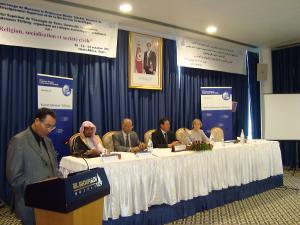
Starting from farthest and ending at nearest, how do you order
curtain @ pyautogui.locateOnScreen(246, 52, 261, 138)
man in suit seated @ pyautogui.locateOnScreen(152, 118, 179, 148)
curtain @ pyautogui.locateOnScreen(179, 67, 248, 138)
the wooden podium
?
curtain @ pyautogui.locateOnScreen(246, 52, 261, 138) → curtain @ pyautogui.locateOnScreen(179, 67, 248, 138) → man in suit seated @ pyautogui.locateOnScreen(152, 118, 179, 148) → the wooden podium

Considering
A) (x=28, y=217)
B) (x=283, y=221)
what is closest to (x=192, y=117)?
(x=283, y=221)

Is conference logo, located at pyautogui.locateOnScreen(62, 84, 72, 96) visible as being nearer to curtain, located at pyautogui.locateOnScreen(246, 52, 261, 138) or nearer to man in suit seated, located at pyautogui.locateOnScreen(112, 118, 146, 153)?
man in suit seated, located at pyautogui.locateOnScreen(112, 118, 146, 153)

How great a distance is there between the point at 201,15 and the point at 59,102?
102 inches

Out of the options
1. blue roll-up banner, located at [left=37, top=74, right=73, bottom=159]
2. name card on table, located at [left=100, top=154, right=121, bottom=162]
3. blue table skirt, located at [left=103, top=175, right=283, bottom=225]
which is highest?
blue roll-up banner, located at [left=37, top=74, right=73, bottom=159]

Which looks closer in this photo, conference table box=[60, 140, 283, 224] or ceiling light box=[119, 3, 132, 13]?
conference table box=[60, 140, 283, 224]

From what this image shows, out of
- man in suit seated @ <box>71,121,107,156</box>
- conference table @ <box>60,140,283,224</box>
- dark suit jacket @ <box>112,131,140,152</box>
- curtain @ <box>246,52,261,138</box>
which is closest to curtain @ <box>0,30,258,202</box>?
curtain @ <box>246,52,261,138</box>

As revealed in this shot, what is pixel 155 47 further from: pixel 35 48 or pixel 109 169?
pixel 109 169

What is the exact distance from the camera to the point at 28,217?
1956mm

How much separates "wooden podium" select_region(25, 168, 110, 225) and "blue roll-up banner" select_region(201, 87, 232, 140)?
484cm

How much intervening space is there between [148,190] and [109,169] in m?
0.54

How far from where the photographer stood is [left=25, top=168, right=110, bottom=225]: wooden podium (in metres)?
1.61

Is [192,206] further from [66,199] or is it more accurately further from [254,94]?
[254,94]

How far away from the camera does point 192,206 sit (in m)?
3.65

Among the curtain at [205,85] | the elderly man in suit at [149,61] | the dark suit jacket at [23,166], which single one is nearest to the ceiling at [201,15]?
the elderly man in suit at [149,61]
